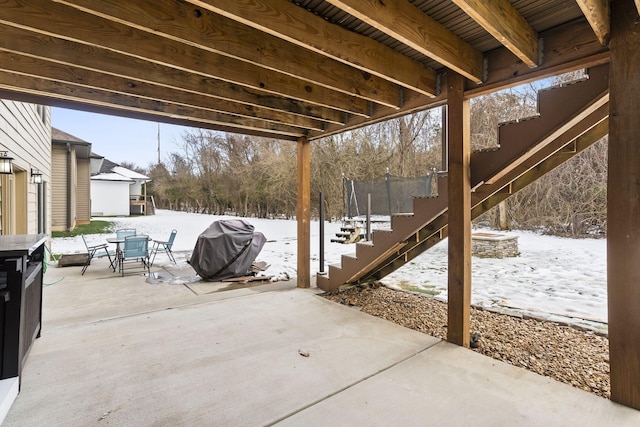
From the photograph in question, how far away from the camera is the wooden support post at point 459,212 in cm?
275

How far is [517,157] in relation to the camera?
101 inches

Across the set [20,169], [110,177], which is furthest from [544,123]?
[110,177]

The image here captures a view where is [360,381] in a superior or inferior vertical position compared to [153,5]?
inferior

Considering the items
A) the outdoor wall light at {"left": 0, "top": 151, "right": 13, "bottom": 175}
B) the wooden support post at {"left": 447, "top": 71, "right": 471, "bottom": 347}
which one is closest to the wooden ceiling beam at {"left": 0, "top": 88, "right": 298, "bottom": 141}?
the outdoor wall light at {"left": 0, "top": 151, "right": 13, "bottom": 175}

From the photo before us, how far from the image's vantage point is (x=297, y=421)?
5.95 feet

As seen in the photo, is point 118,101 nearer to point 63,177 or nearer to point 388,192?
point 388,192

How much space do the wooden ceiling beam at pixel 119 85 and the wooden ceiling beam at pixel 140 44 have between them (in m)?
0.60

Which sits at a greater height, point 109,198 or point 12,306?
point 109,198

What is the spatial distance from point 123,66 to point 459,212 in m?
2.97

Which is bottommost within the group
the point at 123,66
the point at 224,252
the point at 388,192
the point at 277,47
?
the point at 224,252

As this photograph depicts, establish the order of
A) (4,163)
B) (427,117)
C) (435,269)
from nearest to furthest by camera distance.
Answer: (4,163)
(435,269)
(427,117)

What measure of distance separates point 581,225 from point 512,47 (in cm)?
954

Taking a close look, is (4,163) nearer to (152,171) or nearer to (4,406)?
(4,406)

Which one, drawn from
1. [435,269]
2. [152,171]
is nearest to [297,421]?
[435,269]
